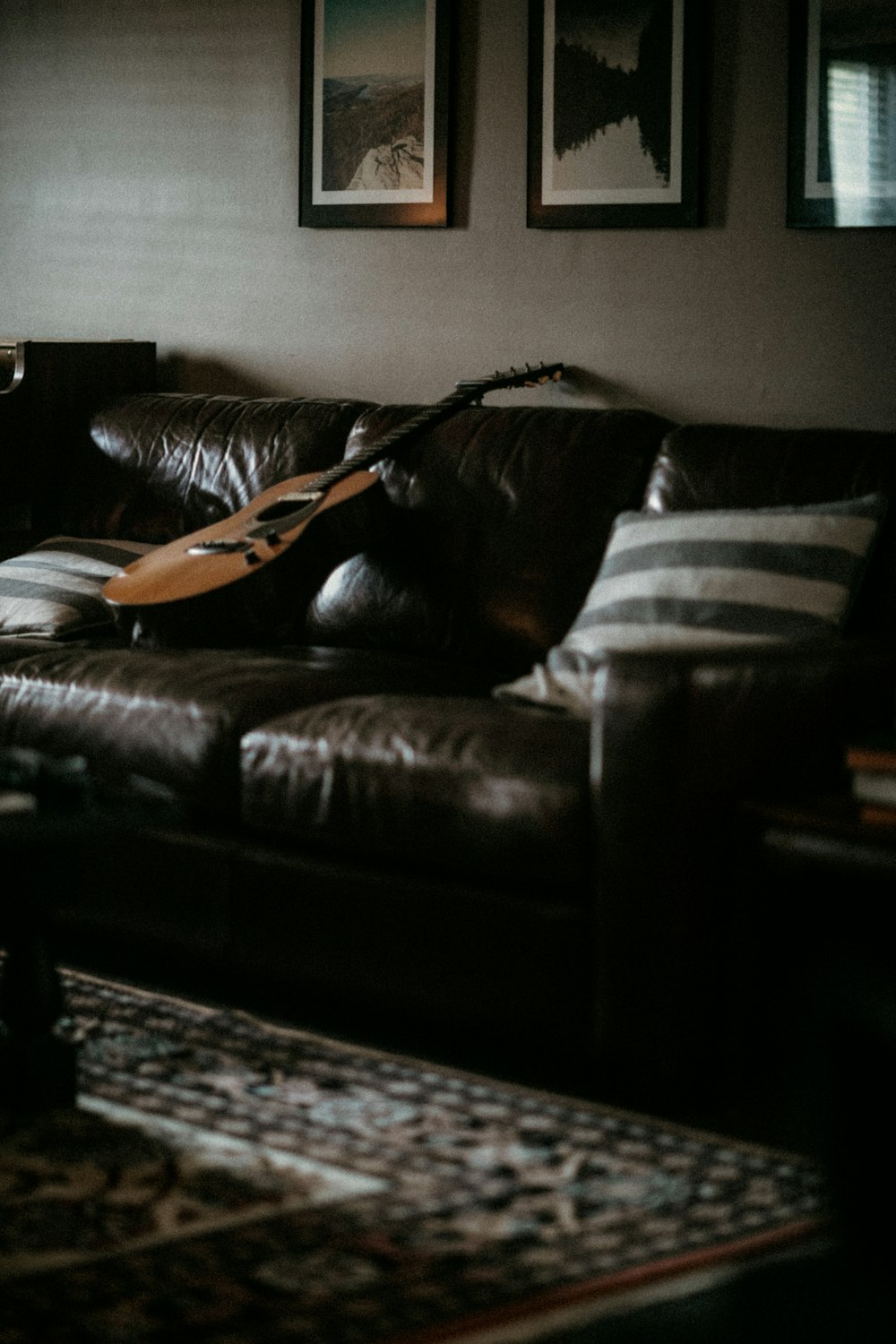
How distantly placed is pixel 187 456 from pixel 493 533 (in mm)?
939

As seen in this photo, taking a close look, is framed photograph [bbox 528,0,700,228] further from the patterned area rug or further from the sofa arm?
the patterned area rug

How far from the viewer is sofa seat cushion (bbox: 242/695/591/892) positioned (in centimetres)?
254

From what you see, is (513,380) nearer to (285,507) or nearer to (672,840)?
(285,507)

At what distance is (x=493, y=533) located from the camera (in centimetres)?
354

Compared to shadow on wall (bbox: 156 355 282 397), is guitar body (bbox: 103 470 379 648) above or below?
below

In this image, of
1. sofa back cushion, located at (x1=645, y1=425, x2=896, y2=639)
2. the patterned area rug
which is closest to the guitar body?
sofa back cushion, located at (x1=645, y1=425, x2=896, y2=639)

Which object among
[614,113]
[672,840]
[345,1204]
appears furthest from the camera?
[614,113]

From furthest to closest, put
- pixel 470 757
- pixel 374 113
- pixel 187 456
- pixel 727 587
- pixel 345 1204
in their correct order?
1. pixel 374 113
2. pixel 187 456
3. pixel 727 587
4. pixel 470 757
5. pixel 345 1204

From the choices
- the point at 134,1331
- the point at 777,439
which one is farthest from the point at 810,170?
the point at 134,1331

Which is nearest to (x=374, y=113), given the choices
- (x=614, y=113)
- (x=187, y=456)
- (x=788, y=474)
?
(x=614, y=113)

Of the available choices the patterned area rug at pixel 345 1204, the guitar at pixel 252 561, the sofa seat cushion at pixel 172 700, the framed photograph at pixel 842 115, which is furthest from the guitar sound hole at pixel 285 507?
the patterned area rug at pixel 345 1204

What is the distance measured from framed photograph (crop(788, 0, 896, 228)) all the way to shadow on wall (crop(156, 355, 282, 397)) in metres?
1.54

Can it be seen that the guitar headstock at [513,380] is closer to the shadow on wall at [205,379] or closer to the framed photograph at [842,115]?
the framed photograph at [842,115]

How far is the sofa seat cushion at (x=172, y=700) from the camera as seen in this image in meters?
2.99
